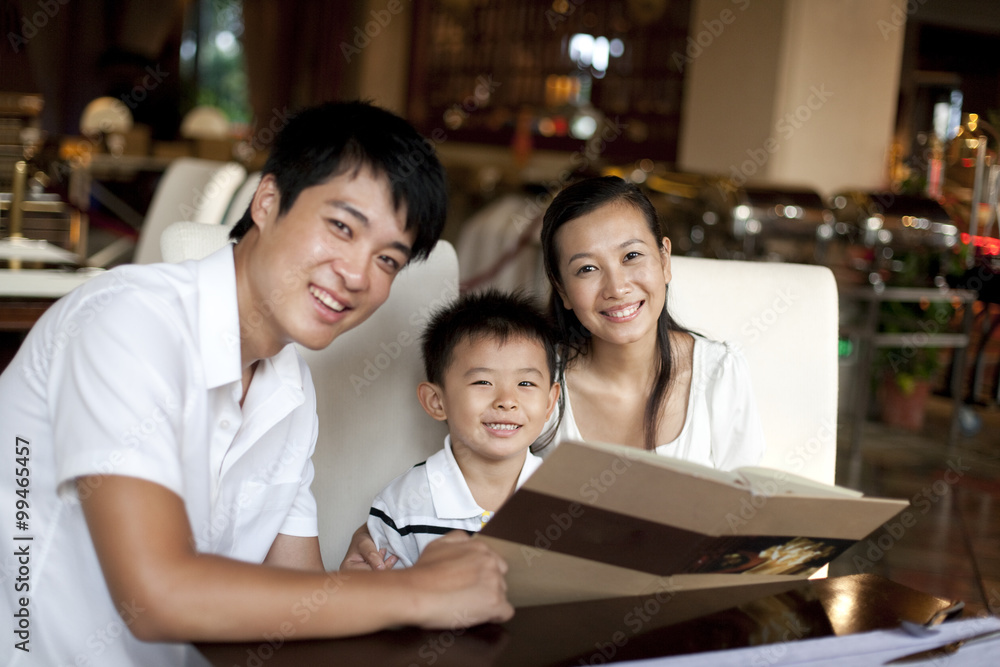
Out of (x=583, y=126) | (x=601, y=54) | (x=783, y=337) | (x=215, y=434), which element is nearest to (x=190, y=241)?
(x=215, y=434)

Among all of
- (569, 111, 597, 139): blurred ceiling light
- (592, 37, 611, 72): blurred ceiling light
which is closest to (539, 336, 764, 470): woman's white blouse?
(569, 111, 597, 139): blurred ceiling light

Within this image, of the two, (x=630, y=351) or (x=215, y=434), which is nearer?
(x=215, y=434)

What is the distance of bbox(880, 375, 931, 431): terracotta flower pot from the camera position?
14.9 feet

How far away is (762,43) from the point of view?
5.27 m

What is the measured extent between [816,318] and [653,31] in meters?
4.99

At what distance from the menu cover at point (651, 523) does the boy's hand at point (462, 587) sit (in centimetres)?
2

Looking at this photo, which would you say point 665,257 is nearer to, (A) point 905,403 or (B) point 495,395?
(B) point 495,395

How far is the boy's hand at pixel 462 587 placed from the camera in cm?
84

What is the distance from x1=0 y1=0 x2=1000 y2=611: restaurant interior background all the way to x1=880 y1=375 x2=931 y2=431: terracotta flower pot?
0.01 meters

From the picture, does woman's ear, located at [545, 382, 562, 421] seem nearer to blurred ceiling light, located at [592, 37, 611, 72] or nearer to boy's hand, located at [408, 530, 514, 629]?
boy's hand, located at [408, 530, 514, 629]

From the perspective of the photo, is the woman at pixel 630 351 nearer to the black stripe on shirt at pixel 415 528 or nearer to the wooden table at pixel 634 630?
the black stripe on shirt at pixel 415 528

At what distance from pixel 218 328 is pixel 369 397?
53 centimetres

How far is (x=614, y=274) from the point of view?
1.51 metres

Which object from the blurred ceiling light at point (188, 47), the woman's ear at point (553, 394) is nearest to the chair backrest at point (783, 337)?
the woman's ear at point (553, 394)
